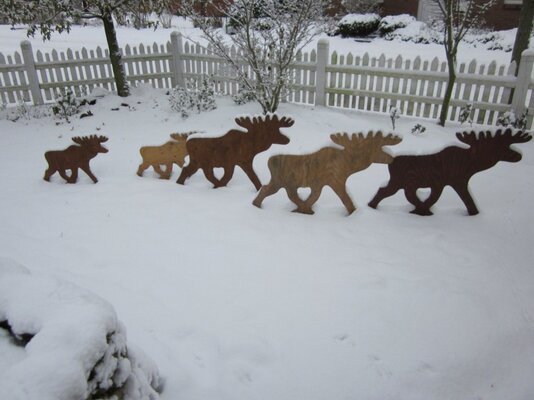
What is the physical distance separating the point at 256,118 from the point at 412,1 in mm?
21194

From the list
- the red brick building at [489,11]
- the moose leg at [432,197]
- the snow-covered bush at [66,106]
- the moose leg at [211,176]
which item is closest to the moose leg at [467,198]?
the moose leg at [432,197]

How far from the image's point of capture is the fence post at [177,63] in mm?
10430

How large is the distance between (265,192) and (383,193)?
4.61 ft

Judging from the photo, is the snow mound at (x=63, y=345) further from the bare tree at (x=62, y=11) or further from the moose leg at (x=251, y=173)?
the bare tree at (x=62, y=11)

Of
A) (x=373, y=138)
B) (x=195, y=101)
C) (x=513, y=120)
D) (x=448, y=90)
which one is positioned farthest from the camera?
(x=195, y=101)

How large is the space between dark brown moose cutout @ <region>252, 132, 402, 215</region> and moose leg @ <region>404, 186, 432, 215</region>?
1.52 feet

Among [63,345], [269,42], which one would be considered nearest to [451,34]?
[269,42]

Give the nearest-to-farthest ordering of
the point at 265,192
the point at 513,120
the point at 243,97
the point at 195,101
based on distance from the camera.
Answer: the point at 265,192, the point at 513,120, the point at 195,101, the point at 243,97

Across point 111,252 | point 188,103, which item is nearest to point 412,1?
point 188,103

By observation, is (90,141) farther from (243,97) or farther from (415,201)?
(243,97)

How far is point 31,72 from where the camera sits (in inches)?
373

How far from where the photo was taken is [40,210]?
4809mm

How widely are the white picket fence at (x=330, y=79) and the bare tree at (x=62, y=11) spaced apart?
0.56 m

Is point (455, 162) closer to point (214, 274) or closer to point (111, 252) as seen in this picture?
point (214, 274)
